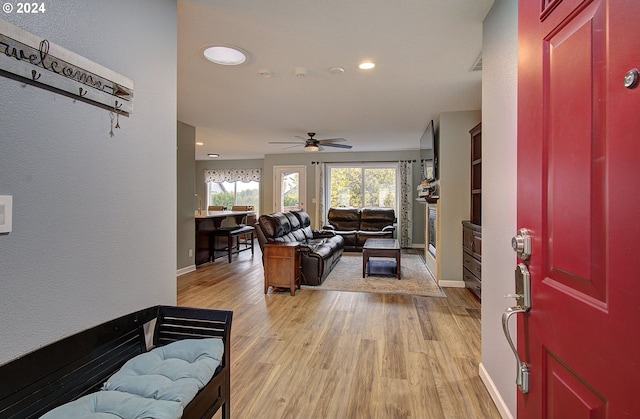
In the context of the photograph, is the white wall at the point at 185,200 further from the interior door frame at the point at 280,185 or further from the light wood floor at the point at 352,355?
the interior door frame at the point at 280,185

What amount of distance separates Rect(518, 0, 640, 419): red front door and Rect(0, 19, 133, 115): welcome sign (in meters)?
1.56

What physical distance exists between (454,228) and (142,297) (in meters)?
3.96

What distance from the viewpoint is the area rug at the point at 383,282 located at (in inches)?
161

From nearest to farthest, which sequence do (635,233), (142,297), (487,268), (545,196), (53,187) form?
(635,233)
(545,196)
(53,187)
(142,297)
(487,268)

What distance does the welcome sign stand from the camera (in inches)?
37.6

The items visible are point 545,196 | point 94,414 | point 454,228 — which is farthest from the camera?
point 454,228

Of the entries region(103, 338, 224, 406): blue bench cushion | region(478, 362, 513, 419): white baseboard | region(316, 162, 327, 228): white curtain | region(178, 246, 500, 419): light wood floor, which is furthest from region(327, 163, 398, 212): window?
region(103, 338, 224, 406): blue bench cushion

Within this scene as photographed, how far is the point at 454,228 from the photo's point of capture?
4.34 meters

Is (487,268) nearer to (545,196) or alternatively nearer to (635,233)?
(545,196)

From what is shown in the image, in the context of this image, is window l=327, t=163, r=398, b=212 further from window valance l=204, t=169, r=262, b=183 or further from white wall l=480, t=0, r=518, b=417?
white wall l=480, t=0, r=518, b=417

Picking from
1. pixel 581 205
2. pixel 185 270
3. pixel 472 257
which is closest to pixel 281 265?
pixel 185 270

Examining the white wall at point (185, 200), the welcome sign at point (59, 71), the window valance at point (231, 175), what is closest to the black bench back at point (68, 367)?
the welcome sign at point (59, 71)

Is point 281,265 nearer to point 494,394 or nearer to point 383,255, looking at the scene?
point 383,255

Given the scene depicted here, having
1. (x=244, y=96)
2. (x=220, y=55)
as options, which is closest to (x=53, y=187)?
(x=220, y=55)
